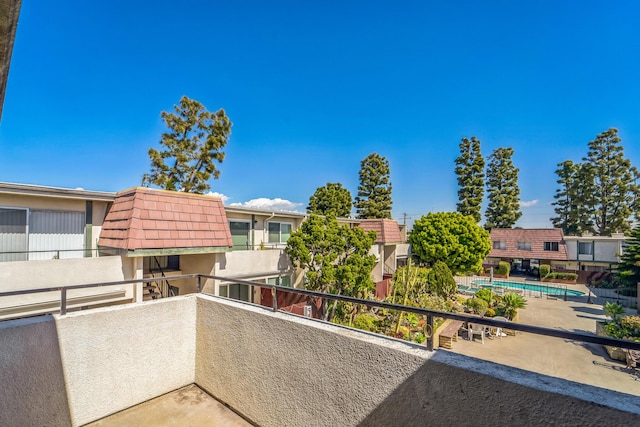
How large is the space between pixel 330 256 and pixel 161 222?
5.89 m

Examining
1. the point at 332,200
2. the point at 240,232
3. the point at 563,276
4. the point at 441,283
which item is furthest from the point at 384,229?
the point at 563,276

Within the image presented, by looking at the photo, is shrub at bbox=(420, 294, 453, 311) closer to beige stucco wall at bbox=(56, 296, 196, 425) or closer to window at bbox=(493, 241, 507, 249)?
beige stucco wall at bbox=(56, 296, 196, 425)

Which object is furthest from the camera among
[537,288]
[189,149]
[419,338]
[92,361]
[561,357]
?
[537,288]

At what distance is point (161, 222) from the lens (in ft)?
26.1

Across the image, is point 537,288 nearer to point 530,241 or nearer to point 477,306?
point 530,241

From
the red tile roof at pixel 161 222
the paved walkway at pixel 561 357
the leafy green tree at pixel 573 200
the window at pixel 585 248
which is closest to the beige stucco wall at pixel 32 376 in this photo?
the red tile roof at pixel 161 222

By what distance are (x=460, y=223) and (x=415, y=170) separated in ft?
35.8

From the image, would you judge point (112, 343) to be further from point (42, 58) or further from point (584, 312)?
point (584, 312)

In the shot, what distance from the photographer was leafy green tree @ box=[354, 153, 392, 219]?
34469 millimetres

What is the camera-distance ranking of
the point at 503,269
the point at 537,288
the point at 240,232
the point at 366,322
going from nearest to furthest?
the point at 366,322, the point at 240,232, the point at 537,288, the point at 503,269

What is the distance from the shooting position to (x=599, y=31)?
10.5 metres

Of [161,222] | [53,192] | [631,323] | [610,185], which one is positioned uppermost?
[610,185]

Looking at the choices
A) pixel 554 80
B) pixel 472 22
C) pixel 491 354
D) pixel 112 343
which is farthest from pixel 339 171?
pixel 112 343

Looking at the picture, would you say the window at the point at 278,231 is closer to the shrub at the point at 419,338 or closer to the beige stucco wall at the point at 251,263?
the beige stucco wall at the point at 251,263
